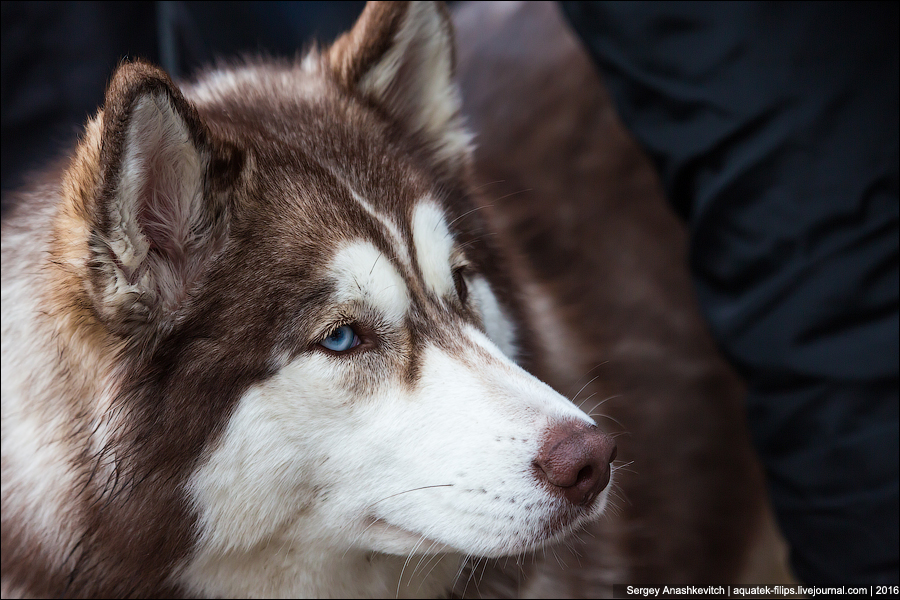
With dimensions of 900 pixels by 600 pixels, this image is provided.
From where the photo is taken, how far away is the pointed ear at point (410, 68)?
133cm

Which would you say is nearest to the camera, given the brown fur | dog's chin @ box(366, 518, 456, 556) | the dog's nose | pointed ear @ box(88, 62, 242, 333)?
pointed ear @ box(88, 62, 242, 333)

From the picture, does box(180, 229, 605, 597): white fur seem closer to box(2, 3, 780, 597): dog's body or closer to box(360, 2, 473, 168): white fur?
box(2, 3, 780, 597): dog's body

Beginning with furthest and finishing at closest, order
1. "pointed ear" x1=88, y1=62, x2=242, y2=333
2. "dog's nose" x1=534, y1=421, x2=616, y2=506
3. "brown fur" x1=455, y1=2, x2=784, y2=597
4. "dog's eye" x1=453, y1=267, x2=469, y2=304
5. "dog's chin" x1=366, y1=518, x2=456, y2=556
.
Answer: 1. "brown fur" x1=455, y1=2, x2=784, y2=597
2. "dog's eye" x1=453, y1=267, x2=469, y2=304
3. "dog's chin" x1=366, y1=518, x2=456, y2=556
4. "dog's nose" x1=534, y1=421, x2=616, y2=506
5. "pointed ear" x1=88, y1=62, x2=242, y2=333

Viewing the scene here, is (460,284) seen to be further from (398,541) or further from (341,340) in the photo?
(398,541)

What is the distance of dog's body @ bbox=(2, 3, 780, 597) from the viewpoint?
1.01 m

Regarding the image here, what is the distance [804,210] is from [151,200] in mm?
1131

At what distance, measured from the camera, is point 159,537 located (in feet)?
3.62

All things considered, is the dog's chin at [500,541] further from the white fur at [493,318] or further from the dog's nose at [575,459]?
the white fur at [493,318]

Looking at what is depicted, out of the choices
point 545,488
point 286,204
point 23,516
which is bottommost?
point 545,488

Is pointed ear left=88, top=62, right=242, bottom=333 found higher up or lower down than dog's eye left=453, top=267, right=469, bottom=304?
higher up

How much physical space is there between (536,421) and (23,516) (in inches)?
33.7

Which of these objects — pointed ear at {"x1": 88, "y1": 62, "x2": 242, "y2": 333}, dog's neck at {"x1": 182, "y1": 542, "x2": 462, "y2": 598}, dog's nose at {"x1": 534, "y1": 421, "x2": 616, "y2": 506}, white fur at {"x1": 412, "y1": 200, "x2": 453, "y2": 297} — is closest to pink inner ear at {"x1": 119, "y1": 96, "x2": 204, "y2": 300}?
pointed ear at {"x1": 88, "y1": 62, "x2": 242, "y2": 333}

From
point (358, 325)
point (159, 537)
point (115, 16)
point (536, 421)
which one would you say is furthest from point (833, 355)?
point (115, 16)

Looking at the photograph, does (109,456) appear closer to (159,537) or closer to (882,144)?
(159,537)
